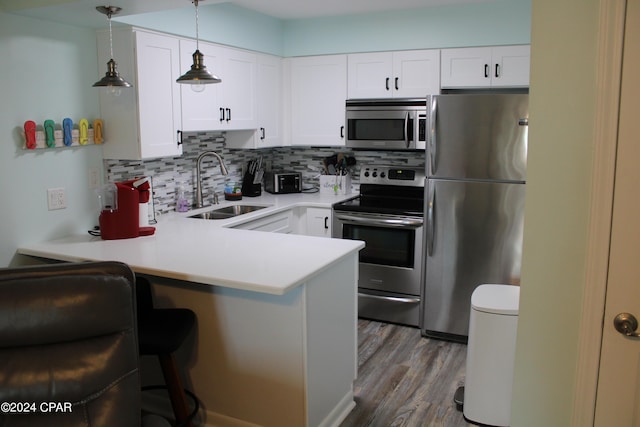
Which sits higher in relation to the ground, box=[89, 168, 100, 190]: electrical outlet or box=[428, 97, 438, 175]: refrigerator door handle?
box=[428, 97, 438, 175]: refrigerator door handle

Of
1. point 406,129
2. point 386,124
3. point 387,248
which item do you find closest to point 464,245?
point 387,248

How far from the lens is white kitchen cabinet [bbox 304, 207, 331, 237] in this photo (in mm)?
4395

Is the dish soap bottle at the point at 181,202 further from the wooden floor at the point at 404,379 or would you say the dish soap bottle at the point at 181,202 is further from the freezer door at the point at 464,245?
the freezer door at the point at 464,245

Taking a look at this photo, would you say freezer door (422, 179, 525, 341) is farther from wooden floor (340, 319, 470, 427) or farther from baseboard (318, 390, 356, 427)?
baseboard (318, 390, 356, 427)

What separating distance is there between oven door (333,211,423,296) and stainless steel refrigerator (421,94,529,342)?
161mm

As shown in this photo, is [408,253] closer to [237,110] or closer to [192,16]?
[237,110]

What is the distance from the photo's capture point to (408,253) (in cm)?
413

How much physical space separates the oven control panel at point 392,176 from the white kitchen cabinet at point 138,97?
1892 millimetres

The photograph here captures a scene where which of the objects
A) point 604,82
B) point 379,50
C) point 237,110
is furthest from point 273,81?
point 604,82

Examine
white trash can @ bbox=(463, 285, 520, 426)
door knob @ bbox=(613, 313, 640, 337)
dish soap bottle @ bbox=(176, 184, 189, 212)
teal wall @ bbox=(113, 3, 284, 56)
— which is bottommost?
white trash can @ bbox=(463, 285, 520, 426)

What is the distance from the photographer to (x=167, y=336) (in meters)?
2.33

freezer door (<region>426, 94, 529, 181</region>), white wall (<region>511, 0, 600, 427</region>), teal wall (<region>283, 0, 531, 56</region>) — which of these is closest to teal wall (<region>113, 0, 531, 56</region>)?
teal wall (<region>283, 0, 531, 56</region>)

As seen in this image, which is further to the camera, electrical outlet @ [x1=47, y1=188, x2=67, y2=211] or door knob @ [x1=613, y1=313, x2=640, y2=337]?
electrical outlet @ [x1=47, y1=188, x2=67, y2=211]

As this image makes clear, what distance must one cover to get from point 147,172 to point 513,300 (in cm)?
246
